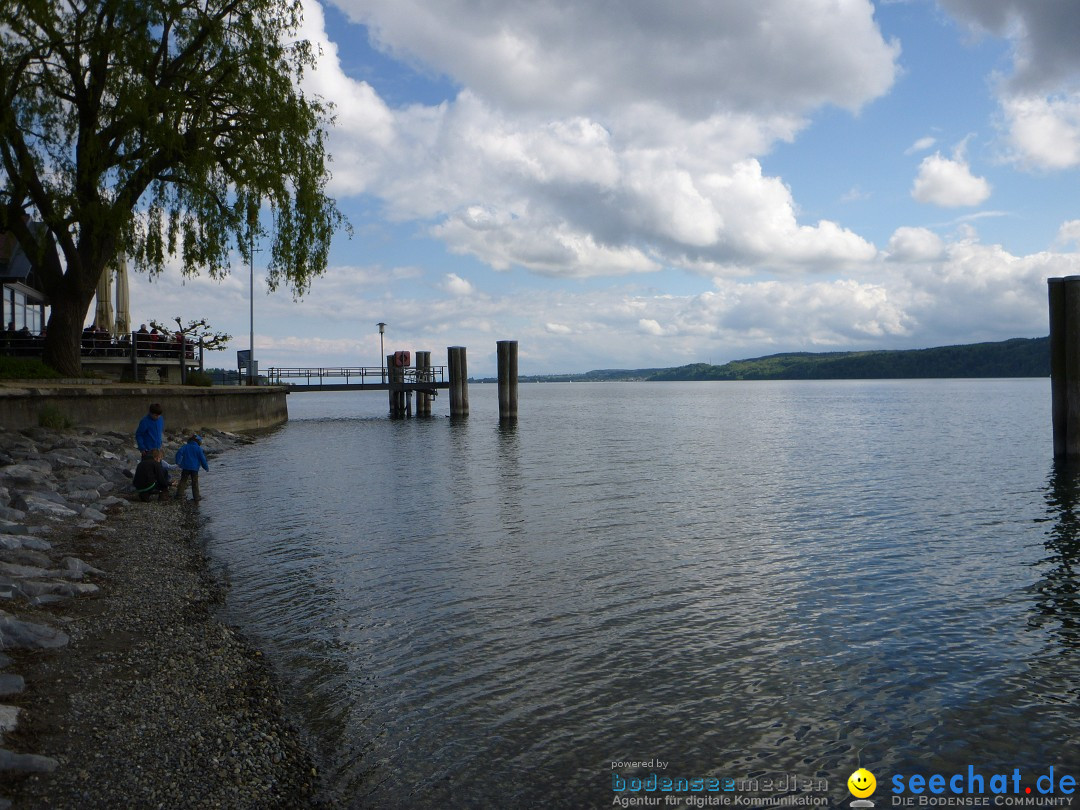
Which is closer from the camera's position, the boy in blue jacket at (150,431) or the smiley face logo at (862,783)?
the smiley face logo at (862,783)

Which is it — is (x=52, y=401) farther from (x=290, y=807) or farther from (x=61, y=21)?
(x=290, y=807)

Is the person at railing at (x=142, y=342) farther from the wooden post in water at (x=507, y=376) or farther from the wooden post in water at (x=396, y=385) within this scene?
the wooden post in water at (x=396, y=385)

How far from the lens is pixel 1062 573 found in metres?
11.2

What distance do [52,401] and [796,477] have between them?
1992 cm

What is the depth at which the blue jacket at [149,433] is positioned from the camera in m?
16.1

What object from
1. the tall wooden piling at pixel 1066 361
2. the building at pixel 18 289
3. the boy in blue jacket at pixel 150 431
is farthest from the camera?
the building at pixel 18 289

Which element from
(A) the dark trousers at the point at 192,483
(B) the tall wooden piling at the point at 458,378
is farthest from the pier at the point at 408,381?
(A) the dark trousers at the point at 192,483

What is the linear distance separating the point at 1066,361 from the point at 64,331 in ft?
90.2

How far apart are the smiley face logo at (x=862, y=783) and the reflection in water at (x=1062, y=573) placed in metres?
3.89

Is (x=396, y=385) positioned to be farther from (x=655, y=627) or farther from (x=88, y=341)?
(x=655, y=627)

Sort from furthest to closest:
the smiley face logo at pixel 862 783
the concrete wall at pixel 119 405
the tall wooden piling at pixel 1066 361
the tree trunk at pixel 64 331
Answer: the tree trunk at pixel 64 331 → the tall wooden piling at pixel 1066 361 → the concrete wall at pixel 119 405 → the smiley face logo at pixel 862 783

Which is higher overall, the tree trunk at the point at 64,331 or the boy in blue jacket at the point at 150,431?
the tree trunk at the point at 64,331

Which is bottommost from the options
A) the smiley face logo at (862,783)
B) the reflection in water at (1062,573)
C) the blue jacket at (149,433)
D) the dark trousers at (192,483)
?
the smiley face logo at (862,783)

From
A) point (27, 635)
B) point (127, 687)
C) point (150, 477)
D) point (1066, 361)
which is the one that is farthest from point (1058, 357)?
point (27, 635)
